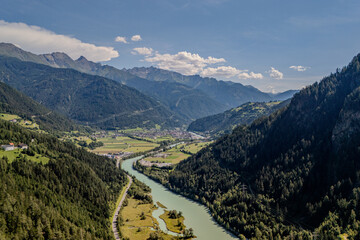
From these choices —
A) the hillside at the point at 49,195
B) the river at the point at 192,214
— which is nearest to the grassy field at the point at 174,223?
the river at the point at 192,214

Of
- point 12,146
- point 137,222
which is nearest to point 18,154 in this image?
point 12,146

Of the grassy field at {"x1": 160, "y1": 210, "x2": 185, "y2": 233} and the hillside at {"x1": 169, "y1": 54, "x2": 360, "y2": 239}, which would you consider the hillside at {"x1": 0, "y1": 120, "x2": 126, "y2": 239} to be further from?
the hillside at {"x1": 169, "y1": 54, "x2": 360, "y2": 239}

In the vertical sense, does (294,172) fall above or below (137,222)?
above

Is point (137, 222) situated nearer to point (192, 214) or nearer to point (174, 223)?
point (174, 223)

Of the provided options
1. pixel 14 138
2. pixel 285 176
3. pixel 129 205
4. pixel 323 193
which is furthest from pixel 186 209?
pixel 14 138

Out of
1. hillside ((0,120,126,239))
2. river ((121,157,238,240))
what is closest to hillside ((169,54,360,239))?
river ((121,157,238,240))

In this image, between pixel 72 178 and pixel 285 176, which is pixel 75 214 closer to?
pixel 72 178
